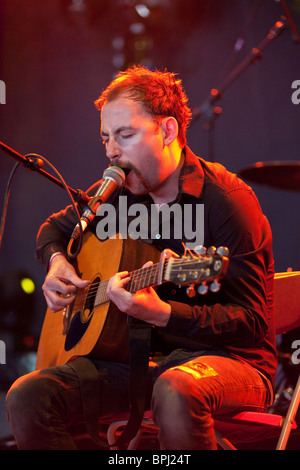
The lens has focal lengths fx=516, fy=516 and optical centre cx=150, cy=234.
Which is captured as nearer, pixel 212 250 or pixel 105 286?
pixel 212 250

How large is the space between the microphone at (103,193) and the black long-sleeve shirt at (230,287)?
28 cm

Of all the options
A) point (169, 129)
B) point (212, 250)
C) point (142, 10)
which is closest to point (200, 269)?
point (212, 250)

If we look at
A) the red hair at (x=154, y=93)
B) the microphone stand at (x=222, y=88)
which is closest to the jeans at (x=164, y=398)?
the red hair at (x=154, y=93)

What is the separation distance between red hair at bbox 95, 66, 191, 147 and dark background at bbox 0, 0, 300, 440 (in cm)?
194

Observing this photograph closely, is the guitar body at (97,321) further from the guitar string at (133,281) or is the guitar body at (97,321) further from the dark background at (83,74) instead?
the dark background at (83,74)

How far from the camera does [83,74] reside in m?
5.09

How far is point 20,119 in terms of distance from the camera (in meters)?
5.14

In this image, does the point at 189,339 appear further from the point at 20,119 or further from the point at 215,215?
the point at 20,119

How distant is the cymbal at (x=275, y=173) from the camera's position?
294 cm

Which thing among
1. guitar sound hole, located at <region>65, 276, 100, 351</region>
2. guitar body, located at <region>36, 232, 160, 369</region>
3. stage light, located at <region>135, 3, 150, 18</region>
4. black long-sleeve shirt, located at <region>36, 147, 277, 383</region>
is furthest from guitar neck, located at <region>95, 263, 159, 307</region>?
stage light, located at <region>135, 3, 150, 18</region>

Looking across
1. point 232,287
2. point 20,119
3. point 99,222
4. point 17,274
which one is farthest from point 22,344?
point 232,287

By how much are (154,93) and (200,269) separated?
102cm

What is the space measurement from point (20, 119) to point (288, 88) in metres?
2.61

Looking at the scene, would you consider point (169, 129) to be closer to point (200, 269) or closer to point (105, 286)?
point (105, 286)
